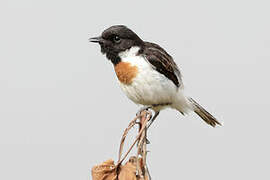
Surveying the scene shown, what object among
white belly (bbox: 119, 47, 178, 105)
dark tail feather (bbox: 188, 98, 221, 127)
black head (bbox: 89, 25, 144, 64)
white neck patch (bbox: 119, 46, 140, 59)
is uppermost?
black head (bbox: 89, 25, 144, 64)

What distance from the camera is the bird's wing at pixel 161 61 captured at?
4.39m

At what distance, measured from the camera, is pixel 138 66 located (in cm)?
434

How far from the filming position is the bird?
4328 millimetres

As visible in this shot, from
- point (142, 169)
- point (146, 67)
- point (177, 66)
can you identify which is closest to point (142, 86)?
point (146, 67)

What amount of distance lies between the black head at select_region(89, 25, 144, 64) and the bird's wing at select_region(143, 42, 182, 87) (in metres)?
0.16

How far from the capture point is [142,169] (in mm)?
3748

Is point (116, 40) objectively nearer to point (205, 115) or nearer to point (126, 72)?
point (126, 72)

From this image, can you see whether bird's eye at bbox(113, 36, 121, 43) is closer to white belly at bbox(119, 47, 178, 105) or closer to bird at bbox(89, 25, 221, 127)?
bird at bbox(89, 25, 221, 127)

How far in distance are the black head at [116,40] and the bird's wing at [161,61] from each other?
16 cm

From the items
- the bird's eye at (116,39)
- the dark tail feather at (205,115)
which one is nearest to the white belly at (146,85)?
the bird's eye at (116,39)

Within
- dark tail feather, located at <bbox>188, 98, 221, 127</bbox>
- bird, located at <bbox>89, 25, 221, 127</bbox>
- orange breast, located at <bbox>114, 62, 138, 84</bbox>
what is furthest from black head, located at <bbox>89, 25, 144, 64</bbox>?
dark tail feather, located at <bbox>188, 98, 221, 127</bbox>

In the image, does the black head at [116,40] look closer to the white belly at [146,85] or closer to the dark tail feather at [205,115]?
the white belly at [146,85]

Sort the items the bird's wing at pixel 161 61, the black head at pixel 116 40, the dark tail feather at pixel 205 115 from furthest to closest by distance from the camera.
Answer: the dark tail feather at pixel 205 115, the bird's wing at pixel 161 61, the black head at pixel 116 40

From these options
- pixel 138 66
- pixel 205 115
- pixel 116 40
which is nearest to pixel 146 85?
pixel 138 66
